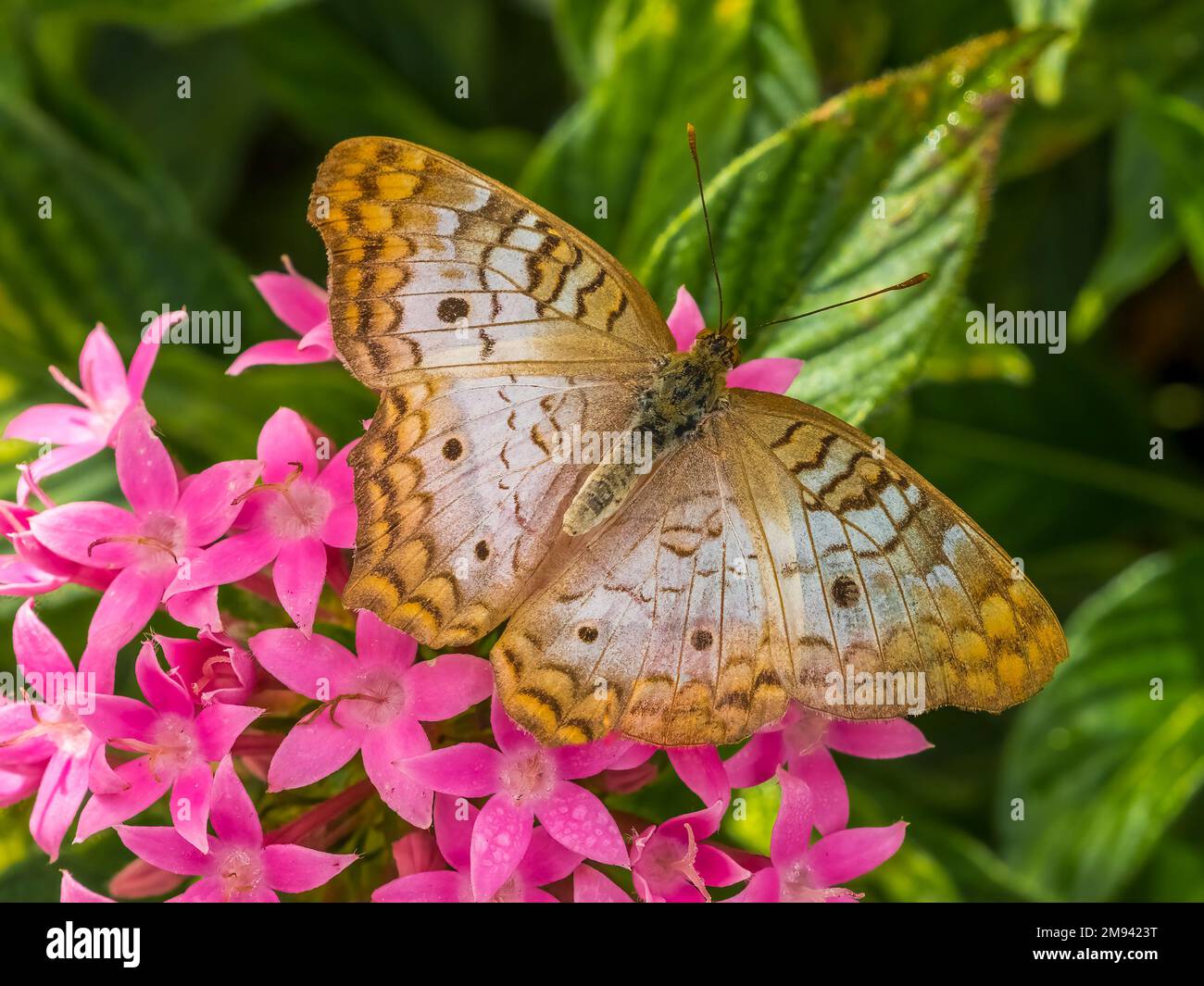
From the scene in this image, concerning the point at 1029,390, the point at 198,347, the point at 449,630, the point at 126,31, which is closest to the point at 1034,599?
the point at 449,630

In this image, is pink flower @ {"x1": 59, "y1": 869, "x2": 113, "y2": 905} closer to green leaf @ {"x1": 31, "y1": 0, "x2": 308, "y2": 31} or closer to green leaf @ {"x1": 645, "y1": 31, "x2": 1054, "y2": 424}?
green leaf @ {"x1": 645, "y1": 31, "x2": 1054, "y2": 424}

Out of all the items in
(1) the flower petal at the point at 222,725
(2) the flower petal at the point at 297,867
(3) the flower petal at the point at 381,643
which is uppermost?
(3) the flower petal at the point at 381,643

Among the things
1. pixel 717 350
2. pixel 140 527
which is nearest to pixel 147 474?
pixel 140 527

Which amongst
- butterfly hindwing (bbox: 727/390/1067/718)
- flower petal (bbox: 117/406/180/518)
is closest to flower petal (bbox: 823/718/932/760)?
butterfly hindwing (bbox: 727/390/1067/718)

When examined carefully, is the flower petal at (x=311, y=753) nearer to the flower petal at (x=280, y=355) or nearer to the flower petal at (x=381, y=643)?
the flower petal at (x=381, y=643)

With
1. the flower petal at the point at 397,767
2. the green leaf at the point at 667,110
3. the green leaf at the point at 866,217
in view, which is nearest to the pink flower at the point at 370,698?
the flower petal at the point at 397,767

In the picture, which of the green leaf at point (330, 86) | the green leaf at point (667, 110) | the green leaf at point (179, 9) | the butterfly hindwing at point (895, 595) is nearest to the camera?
the butterfly hindwing at point (895, 595)

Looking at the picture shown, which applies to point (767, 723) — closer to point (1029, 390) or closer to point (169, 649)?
point (169, 649)
